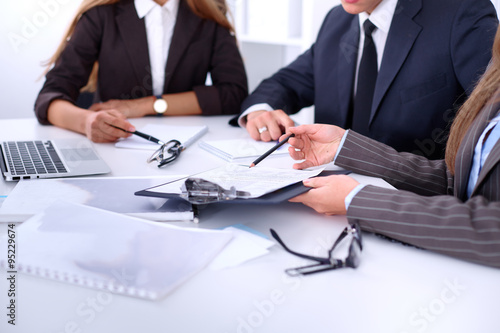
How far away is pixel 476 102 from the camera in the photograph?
100cm

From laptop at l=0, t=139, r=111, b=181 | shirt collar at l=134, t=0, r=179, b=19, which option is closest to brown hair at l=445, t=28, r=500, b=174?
laptop at l=0, t=139, r=111, b=181

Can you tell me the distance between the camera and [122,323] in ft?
1.92

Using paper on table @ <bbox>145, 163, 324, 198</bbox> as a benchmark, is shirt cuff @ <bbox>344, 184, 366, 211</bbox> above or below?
above

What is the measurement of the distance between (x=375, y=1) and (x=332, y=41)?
10.1 inches

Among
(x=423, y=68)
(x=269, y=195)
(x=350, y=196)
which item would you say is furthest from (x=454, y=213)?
(x=423, y=68)

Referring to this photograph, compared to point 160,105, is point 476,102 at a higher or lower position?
higher

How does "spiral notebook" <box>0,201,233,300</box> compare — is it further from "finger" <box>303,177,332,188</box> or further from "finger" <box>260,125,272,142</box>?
"finger" <box>260,125,272,142</box>

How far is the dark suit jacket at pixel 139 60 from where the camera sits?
1.85 meters

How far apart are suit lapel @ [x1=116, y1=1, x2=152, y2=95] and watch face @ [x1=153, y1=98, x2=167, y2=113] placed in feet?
0.70

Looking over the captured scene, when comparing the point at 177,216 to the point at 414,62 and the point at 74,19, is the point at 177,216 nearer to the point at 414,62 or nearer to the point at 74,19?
the point at 414,62

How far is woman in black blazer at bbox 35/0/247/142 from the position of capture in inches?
71.5

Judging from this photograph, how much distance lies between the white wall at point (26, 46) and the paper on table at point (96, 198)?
251cm

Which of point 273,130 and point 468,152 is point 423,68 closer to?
point 273,130

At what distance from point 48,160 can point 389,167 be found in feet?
2.52
